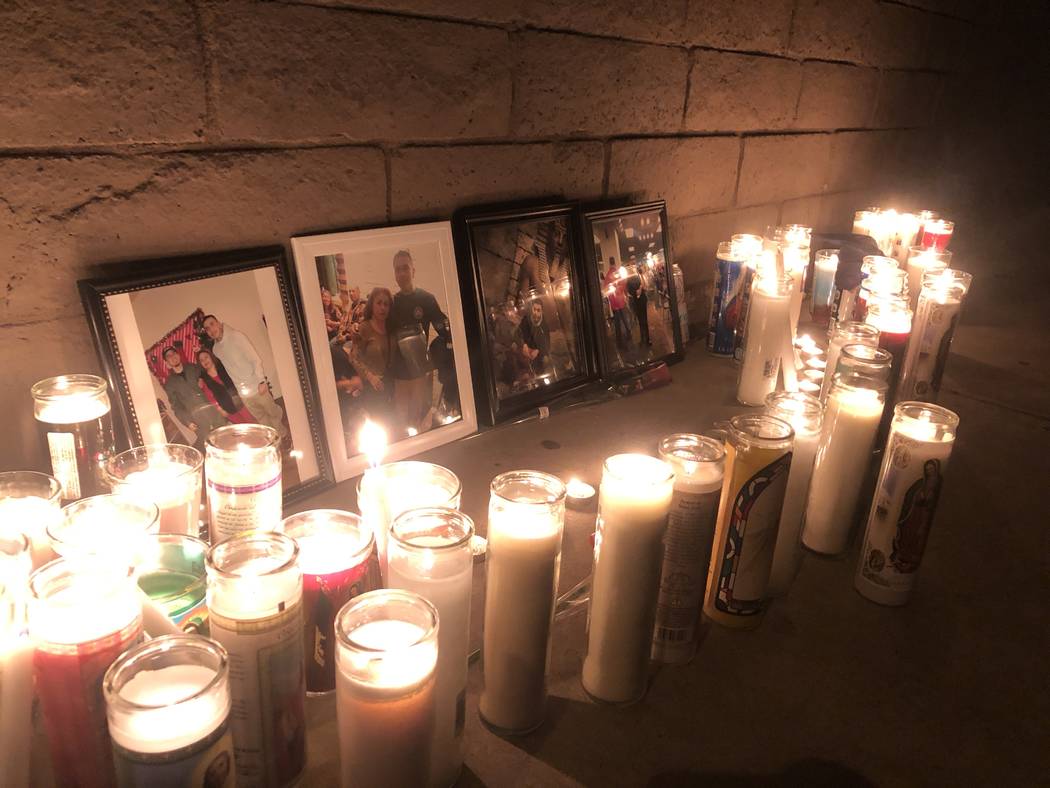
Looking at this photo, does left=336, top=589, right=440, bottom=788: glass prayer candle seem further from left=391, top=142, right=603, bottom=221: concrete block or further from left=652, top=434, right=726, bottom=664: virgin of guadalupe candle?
left=391, top=142, right=603, bottom=221: concrete block

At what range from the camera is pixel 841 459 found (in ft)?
4.02

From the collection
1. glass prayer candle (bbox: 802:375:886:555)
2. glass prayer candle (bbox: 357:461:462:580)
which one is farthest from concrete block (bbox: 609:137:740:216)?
glass prayer candle (bbox: 357:461:462:580)

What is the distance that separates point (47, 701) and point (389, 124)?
41.4 inches

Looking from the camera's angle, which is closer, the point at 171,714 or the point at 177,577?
the point at 171,714

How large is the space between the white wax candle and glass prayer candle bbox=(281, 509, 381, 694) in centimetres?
75

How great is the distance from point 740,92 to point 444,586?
1.92 m

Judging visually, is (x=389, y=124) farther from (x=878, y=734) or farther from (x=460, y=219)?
(x=878, y=734)

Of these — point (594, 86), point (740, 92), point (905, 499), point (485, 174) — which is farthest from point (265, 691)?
point (740, 92)

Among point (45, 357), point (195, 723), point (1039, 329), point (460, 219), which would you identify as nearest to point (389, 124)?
point (460, 219)

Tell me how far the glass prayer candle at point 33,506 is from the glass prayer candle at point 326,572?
254mm

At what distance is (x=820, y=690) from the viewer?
995 mm

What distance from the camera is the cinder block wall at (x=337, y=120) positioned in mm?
1034

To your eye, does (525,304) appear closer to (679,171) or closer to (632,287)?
(632,287)

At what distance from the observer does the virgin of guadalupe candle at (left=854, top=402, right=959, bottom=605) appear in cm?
107
